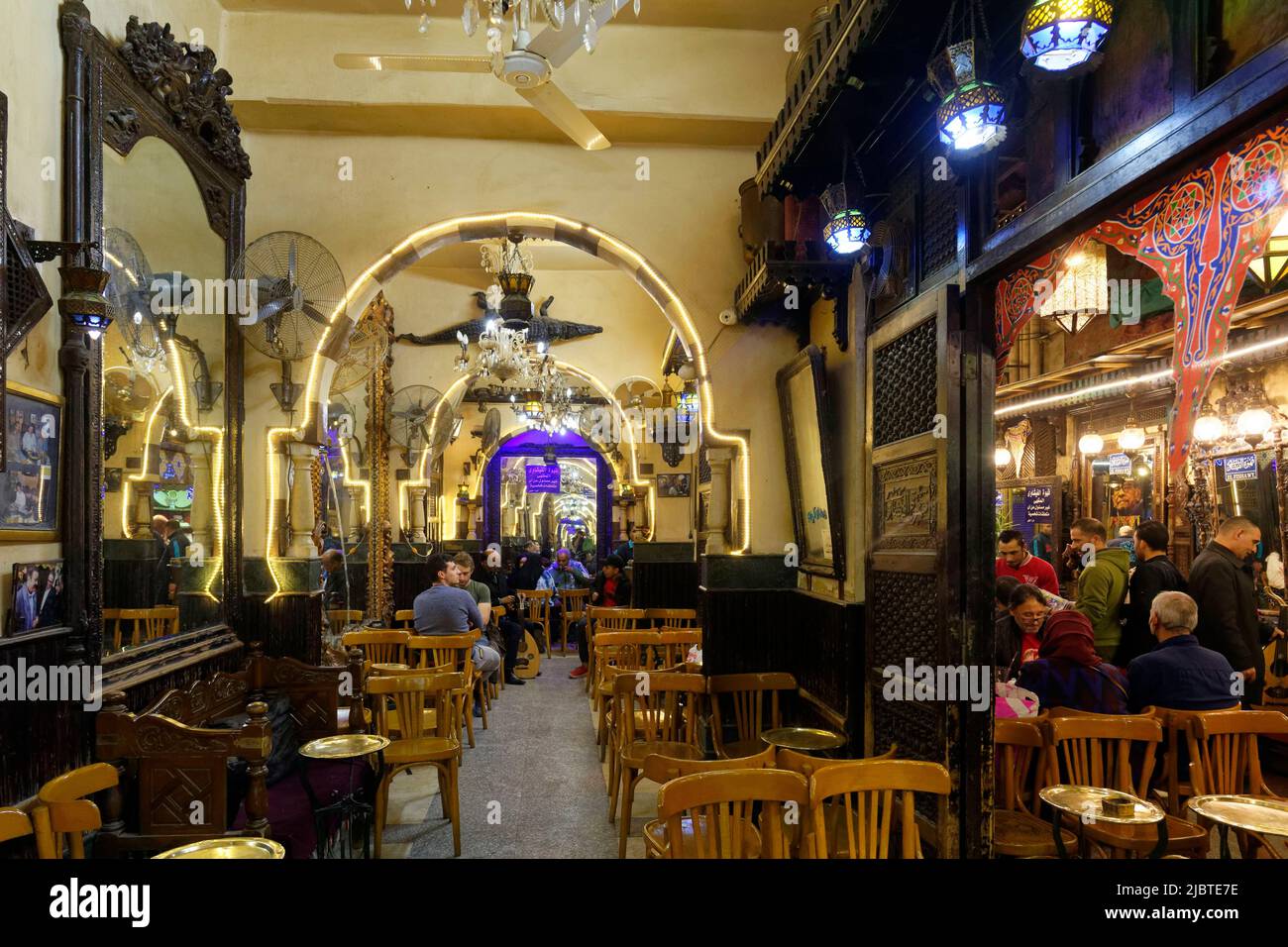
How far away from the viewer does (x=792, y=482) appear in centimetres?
548

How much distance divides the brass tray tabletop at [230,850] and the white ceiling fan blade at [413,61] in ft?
9.76

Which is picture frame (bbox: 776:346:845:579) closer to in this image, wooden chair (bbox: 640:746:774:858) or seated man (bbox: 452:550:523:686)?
wooden chair (bbox: 640:746:774:858)

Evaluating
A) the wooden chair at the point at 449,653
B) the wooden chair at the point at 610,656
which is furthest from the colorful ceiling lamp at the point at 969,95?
the wooden chair at the point at 449,653

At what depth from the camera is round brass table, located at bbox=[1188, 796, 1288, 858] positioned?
267 centimetres

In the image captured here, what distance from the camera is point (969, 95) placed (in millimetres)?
2633

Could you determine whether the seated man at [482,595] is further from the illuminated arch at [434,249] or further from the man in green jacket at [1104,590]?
the man in green jacket at [1104,590]

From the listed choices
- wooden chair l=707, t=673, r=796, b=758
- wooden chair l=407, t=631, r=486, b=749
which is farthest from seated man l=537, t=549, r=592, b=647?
wooden chair l=707, t=673, r=796, b=758

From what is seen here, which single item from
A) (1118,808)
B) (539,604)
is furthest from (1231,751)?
(539,604)

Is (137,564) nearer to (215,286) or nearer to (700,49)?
(215,286)

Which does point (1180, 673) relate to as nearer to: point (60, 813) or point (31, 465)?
point (60, 813)

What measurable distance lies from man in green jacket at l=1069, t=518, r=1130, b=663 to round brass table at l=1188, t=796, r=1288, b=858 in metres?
2.06

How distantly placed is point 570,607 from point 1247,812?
9560 mm

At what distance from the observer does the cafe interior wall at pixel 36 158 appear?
3.12m

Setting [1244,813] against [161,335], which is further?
[161,335]
